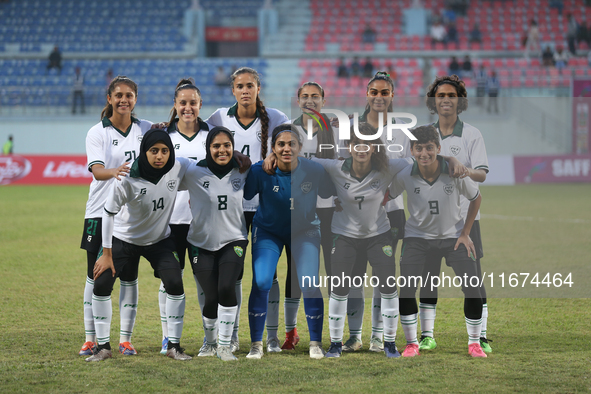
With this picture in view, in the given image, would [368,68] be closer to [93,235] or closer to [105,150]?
[105,150]

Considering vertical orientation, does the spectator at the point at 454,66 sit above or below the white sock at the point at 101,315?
above

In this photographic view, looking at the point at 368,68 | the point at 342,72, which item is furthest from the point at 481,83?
the point at 342,72

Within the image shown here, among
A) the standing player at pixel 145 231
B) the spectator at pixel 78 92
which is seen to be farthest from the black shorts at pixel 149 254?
the spectator at pixel 78 92

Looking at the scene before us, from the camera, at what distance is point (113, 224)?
4.72 meters

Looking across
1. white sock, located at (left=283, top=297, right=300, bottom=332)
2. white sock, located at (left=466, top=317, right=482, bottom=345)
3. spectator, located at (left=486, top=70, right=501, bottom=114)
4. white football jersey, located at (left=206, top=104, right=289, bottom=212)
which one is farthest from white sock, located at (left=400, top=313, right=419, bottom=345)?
spectator, located at (left=486, top=70, right=501, bottom=114)

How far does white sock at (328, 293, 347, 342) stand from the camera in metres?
4.83

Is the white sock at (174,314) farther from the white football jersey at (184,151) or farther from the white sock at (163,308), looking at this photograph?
the white football jersey at (184,151)

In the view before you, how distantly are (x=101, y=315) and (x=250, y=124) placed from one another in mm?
1878

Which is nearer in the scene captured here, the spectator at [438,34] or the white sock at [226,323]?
the white sock at [226,323]

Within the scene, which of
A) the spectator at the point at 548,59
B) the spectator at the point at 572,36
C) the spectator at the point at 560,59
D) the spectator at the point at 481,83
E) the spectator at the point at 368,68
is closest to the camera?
the spectator at the point at 481,83

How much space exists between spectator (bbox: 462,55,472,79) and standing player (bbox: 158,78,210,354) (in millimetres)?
20583

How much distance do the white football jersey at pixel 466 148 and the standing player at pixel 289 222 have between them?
951mm

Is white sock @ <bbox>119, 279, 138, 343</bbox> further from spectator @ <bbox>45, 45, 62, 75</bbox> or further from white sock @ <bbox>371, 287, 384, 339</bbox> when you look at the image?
spectator @ <bbox>45, 45, 62, 75</bbox>

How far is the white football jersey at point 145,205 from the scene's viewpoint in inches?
183
